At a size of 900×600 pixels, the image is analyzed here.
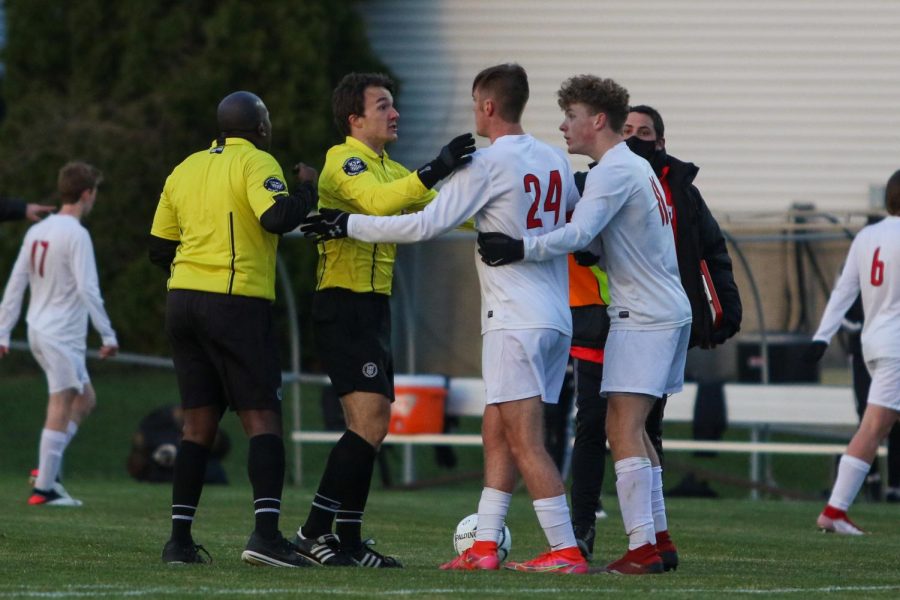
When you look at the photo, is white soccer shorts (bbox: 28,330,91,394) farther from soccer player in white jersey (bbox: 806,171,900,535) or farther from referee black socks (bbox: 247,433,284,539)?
soccer player in white jersey (bbox: 806,171,900,535)

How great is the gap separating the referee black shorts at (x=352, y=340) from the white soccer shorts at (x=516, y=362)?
25.4 inches

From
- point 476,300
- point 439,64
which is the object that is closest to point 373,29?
point 439,64

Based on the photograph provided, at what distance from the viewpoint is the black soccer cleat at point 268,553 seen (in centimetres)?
684

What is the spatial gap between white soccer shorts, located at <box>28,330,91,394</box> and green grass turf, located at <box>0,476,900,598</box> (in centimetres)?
84

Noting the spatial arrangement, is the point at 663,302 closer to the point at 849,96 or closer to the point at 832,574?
the point at 832,574

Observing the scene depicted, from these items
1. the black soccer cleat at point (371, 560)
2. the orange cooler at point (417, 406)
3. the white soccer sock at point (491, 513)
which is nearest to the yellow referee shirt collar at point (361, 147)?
the white soccer sock at point (491, 513)

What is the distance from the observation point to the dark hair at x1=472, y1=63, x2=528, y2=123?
6762 millimetres

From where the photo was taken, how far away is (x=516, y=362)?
661cm

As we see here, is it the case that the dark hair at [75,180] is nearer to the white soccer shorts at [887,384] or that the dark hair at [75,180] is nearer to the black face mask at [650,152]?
the black face mask at [650,152]

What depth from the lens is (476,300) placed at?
19281mm

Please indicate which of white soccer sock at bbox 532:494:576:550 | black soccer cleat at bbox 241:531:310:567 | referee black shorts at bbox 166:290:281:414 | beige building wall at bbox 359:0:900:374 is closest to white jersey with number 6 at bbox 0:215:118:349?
referee black shorts at bbox 166:290:281:414

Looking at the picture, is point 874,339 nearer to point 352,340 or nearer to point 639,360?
point 639,360

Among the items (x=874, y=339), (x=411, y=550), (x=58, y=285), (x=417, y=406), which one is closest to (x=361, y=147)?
(x=411, y=550)

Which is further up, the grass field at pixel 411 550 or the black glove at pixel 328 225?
the black glove at pixel 328 225
